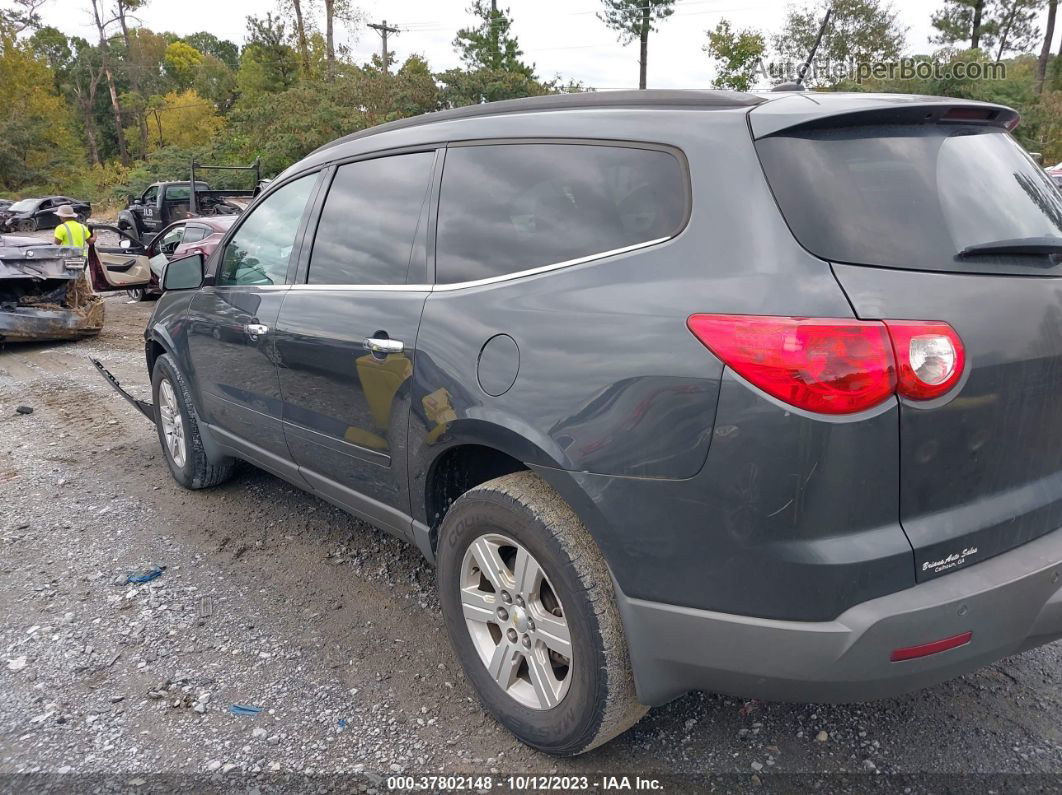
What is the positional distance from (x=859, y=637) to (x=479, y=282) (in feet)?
4.81

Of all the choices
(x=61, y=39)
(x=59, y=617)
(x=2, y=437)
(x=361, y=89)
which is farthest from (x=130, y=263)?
(x=61, y=39)

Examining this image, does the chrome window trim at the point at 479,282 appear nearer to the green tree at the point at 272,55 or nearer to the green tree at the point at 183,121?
the green tree at the point at 272,55

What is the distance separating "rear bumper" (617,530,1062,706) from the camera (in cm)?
180

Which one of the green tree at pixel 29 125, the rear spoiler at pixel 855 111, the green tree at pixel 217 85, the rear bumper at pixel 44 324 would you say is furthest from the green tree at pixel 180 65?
the rear spoiler at pixel 855 111

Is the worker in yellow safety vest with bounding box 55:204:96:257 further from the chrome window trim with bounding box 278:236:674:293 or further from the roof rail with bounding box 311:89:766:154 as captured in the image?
the roof rail with bounding box 311:89:766:154

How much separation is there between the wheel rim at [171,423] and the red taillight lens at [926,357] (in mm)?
3927

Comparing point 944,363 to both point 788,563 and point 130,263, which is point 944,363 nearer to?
point 788,563

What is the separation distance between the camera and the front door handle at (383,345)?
105 inches

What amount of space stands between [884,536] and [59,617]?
10.7 ft

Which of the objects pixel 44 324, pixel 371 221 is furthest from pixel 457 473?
pixel 44 324

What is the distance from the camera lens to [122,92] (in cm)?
6631

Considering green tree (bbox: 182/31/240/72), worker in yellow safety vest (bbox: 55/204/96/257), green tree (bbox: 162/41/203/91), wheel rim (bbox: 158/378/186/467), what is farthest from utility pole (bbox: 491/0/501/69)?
green tree (bbox: 182/31/240/72)

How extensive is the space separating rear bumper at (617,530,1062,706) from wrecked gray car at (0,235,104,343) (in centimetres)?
961

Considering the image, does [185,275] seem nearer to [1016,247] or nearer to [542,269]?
[542,269]
